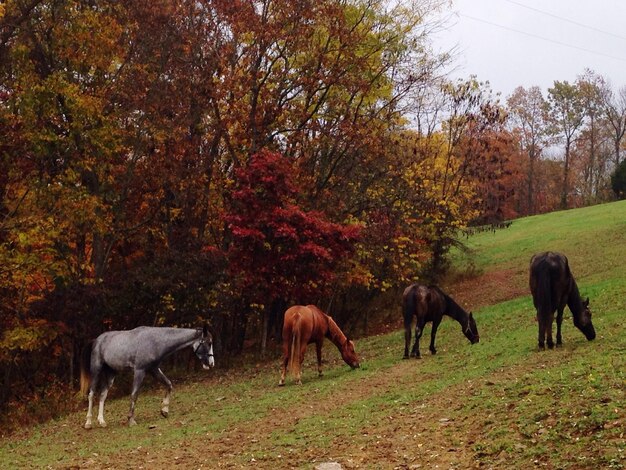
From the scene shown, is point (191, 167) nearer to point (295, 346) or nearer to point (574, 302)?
point (295, 346)

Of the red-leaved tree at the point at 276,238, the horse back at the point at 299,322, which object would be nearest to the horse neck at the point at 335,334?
the horse back at the point at 299,322

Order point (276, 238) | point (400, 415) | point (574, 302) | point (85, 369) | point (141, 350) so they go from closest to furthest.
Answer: point (400, 415), point (141, 350), point (574, 302), point (85, 369), point (276, 238)

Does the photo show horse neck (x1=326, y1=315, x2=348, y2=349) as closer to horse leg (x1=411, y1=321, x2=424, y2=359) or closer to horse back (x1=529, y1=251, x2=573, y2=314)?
horse leg (x1=411, y1=321, x2=424, y2=359)

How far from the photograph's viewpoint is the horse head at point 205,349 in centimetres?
1565

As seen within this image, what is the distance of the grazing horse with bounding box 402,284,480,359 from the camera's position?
61.8 ft

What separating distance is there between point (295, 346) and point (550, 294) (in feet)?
20.6

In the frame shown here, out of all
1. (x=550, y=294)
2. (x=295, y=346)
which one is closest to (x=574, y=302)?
(x=550, y=294)

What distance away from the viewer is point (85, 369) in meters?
16.2

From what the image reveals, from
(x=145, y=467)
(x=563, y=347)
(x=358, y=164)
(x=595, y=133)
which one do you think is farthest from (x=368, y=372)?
(x=595, y=133)

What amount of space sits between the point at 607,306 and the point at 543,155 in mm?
64525

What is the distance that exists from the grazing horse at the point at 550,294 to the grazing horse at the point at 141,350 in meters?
7.06

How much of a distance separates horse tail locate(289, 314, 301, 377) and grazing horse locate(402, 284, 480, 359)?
284cm

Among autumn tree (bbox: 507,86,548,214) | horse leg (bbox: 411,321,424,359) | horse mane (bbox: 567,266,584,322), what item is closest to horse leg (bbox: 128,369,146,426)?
horse leg (bbox: 411,321,424,359)

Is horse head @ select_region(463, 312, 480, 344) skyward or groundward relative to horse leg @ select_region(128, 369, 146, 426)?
skyward
